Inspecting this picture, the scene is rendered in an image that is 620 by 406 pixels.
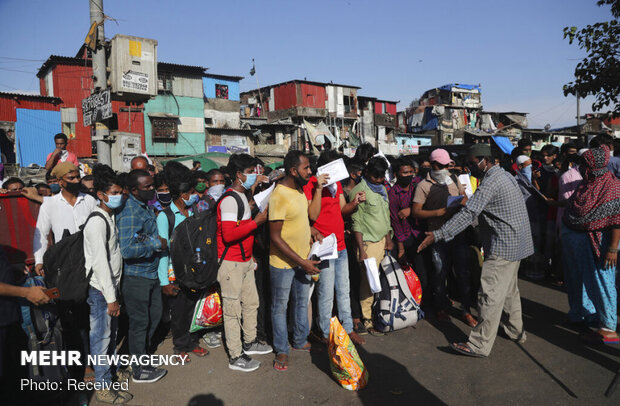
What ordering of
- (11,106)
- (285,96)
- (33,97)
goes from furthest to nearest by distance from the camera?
(285,96) → (33,97) → (11,106)

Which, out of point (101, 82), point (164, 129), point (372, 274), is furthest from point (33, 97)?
point (372, 274)

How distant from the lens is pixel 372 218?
15.9 ft

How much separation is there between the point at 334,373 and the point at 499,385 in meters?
1.54

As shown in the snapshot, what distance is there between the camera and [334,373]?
3.75 meters

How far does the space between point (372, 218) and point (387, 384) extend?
6.27ft

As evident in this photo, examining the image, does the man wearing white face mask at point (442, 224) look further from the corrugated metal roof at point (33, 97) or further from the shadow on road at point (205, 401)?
the corrugated metal roof at point (33, 97)

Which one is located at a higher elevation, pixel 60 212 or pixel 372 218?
pixel 60 212

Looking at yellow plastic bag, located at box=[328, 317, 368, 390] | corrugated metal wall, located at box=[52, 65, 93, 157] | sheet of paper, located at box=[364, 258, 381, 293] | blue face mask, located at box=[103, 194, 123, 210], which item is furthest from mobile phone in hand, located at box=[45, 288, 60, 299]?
corrugated metal wall, located at box=[52, 65, 93, 157]

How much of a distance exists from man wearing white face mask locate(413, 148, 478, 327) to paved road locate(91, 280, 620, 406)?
63 cm

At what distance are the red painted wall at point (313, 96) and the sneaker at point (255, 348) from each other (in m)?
37.9

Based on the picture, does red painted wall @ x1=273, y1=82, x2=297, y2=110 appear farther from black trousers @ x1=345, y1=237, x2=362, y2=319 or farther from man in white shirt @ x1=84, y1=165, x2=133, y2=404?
man in white shirt @ x1=84, y1=165, x2=133, y2=404

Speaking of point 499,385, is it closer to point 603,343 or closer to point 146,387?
point 603,343

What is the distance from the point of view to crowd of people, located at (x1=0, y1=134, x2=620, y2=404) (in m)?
3.81

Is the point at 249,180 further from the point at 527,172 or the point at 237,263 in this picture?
the point at 527,172
